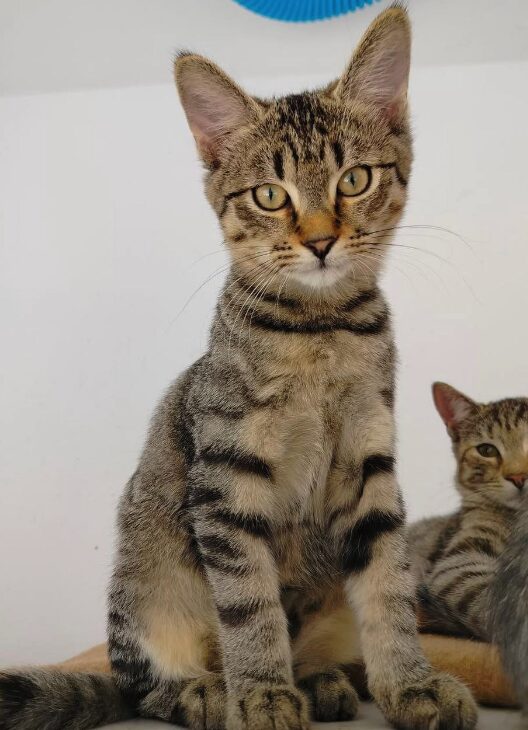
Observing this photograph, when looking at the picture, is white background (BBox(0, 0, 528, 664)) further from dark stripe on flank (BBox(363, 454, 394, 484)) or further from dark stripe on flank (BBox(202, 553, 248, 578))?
dark stripe on flank (BBox(202, 553, 248, 578))

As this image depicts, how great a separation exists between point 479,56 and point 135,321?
1.10m

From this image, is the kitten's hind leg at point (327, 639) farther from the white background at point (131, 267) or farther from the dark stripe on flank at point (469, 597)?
the white background at point (131, 267)

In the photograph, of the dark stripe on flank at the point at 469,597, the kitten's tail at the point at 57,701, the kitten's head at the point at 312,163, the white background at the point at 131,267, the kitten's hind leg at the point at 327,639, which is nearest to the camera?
the kitten's tail at the point at 57,701

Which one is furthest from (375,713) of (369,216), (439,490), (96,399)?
(96,399)

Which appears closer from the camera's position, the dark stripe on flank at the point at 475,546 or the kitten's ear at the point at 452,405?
the dark stripe on flank at the point at 475,546

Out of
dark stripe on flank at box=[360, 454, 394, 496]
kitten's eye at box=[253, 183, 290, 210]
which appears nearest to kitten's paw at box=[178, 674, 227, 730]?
dark stripe on flank at box=[360, 454, 394, 496]

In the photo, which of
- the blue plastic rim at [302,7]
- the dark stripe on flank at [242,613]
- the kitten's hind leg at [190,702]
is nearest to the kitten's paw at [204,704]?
the kitten's hind leg at [190,702]

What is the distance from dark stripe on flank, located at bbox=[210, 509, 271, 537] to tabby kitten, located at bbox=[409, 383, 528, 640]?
1.57ft

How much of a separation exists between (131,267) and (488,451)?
39.6 inches

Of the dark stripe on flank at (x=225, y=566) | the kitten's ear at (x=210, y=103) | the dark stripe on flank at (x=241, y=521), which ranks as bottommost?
the dark stripe on flank at (x=225, y=566)

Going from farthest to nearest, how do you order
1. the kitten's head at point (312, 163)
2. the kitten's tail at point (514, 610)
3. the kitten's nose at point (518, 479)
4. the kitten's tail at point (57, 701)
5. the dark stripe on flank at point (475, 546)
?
the kitten's nose at point (518, 479) < the dark stripe on flank at point (475, 546) < the kitten's head at point (312, 163) < the kitten's tail at point (57, 701) < the kitten's tail at point (514, 610)

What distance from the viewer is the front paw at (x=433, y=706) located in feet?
3.25

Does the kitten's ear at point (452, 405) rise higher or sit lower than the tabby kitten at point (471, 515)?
higher

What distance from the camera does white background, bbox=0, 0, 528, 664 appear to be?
6.61 ft
